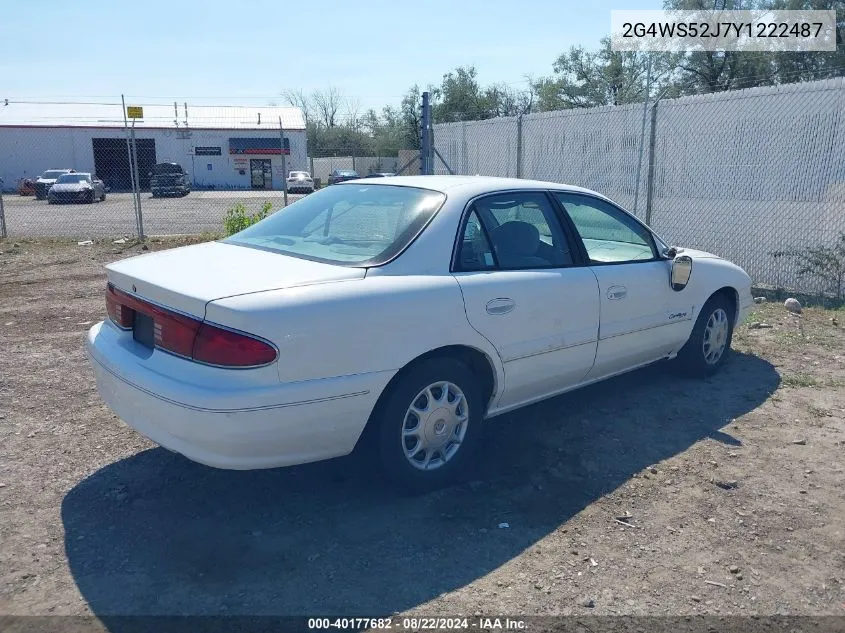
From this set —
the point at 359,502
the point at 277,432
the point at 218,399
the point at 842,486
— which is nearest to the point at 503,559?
the point at 359,502

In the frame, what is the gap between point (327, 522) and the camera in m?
3.59

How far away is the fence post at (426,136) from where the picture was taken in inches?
458

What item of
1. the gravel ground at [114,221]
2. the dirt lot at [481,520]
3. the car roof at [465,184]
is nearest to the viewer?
the dirt lot at [481,520]

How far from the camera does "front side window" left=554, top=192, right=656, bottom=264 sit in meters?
4.75

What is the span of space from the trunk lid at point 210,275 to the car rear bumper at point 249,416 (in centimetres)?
30

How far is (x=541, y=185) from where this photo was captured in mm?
4660

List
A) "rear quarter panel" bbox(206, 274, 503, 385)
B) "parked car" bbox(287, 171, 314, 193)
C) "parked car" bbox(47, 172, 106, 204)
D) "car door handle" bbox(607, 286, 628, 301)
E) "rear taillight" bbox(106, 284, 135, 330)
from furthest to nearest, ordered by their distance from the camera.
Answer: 1. "parked car" bbox(287, 171, 314, 193)
2. "parked car" bbox(47, 172, 106, 204)
3. "car door handle" bbox(607, 286, 628, 301)
4. "rear taillight" bbox(106, 284, 135, 330)
5. "rear quarter panel" bbox(206, 274, 503, 385)

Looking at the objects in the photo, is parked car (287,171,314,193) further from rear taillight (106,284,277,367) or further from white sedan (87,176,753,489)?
rear taillight (106,284,277,367)

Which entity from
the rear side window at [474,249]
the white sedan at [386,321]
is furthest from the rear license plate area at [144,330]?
the rear side window at [474,249]

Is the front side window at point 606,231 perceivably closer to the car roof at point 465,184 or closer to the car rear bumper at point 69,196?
the car roof at point 465,184

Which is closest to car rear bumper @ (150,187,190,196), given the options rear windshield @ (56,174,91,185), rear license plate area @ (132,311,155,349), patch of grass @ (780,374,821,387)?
rear windshield @ (56,174,91,185)

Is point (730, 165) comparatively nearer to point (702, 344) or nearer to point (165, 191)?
point (702, 344)

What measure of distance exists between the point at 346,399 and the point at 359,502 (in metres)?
0.73

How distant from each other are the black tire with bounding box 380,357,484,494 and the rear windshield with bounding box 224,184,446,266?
1.98ft
